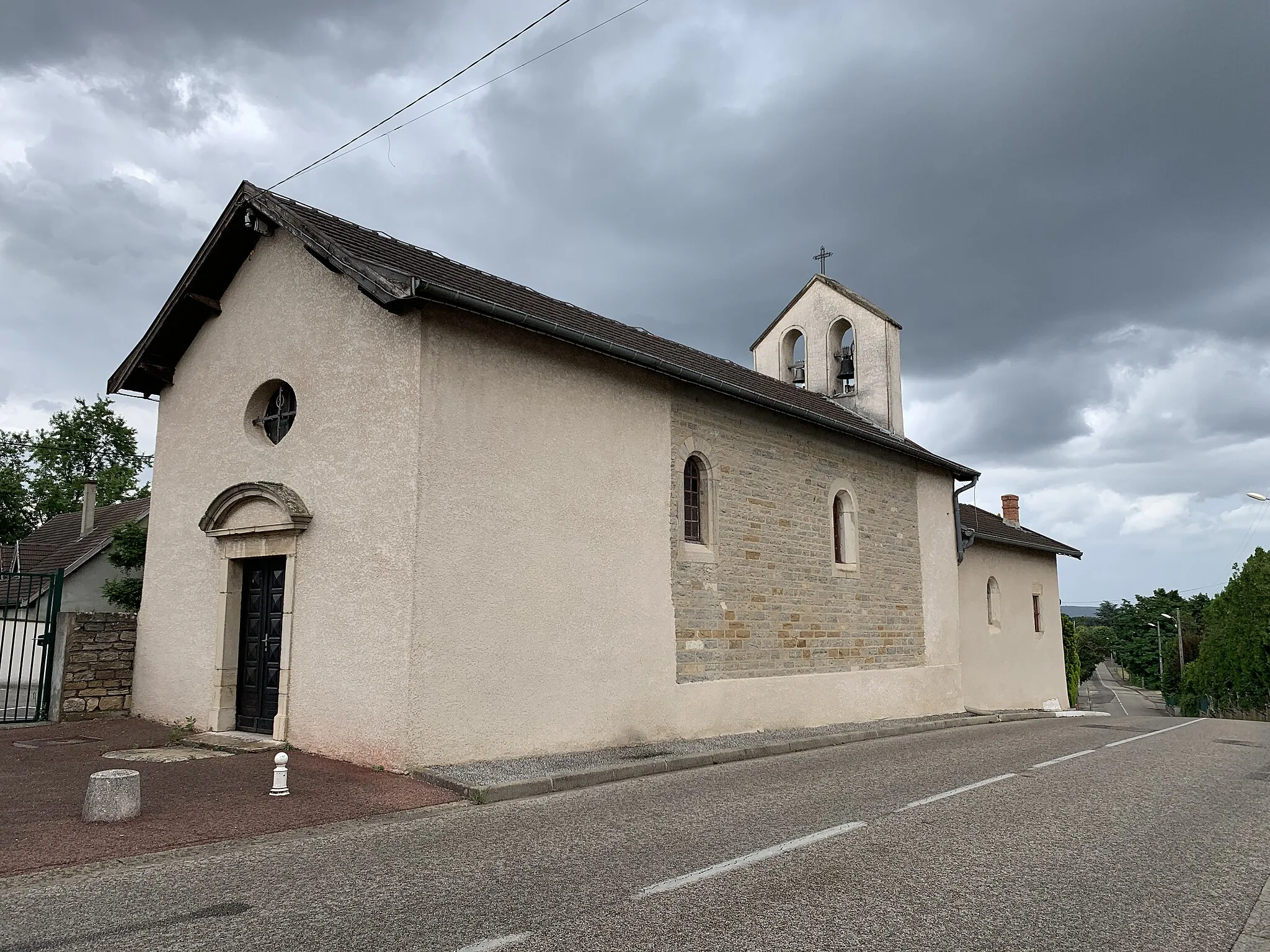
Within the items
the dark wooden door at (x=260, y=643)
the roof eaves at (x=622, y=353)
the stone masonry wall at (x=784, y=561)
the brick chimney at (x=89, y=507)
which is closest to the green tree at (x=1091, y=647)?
the stone masonry wall at (x=784, y=561)

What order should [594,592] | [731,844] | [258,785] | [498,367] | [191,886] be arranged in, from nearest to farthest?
[191,886], [731,844], [258,785], [498,367], [594,592]

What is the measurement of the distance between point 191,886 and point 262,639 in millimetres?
6007

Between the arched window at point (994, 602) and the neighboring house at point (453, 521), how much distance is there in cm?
837

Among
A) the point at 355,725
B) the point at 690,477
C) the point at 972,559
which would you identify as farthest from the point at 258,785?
the point at 972,559

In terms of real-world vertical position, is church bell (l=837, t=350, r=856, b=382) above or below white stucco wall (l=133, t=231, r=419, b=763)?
above

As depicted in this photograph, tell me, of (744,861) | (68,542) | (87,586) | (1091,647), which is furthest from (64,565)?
(1091,647)

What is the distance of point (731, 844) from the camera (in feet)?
18.1

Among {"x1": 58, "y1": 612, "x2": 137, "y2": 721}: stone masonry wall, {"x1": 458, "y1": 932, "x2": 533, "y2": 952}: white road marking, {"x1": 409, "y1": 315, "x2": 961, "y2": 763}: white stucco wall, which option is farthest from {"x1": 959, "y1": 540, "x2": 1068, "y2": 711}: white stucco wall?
{"x1": 458, "y1": 932, "x2": 533, "y2": 952}: white road marking

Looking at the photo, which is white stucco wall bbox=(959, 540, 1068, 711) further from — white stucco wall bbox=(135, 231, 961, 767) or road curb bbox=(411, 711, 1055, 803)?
white stucco wall bbox=(135, 231, 961, 767)

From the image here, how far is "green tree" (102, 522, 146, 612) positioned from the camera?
14.3 m

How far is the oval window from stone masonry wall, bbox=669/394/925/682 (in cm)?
475

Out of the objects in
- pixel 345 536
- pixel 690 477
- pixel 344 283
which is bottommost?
pixel 345 536

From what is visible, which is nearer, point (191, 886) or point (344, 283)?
point (191, 886)

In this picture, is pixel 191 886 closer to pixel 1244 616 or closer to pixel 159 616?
pixel 159 616
